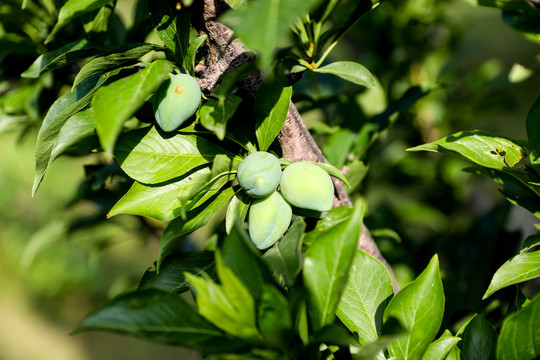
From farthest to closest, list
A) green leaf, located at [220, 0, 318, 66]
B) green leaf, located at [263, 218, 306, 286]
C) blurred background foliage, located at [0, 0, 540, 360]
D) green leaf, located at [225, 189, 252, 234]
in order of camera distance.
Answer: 1. blurred background foliage, located at [0, 0, 540, 360]
2. green leaf, located at [225, 189, 252, 234]
3. green leaf, located at [263, 218, 306, 286]
4. green leaf, located at [220, 0, 318, 66]

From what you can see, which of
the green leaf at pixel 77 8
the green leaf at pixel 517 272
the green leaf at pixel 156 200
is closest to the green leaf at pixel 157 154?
the green leaf at pixel 156 200

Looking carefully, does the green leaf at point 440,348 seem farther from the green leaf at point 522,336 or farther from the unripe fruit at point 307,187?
the unripe fruit at point 307,187

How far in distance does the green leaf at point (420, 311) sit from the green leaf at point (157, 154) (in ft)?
0.93

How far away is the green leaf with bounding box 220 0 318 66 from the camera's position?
29 cm

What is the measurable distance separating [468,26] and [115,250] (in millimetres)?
2741

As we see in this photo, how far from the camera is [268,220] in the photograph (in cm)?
48

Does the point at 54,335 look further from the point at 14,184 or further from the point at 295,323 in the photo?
the point at 295,323

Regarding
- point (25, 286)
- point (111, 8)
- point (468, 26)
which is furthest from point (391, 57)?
point (25, 286)

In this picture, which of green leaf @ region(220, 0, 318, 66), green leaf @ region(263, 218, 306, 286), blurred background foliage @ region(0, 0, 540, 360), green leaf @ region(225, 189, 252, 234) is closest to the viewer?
green leaf @ region(220, 0, 318, 66)

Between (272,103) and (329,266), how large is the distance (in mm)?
202

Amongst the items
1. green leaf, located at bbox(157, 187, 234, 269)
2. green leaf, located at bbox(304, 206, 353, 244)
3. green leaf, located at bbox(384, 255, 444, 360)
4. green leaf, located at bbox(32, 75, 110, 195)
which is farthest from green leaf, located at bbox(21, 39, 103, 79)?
green leaf, located at bbox(384, 255, 444, 360)

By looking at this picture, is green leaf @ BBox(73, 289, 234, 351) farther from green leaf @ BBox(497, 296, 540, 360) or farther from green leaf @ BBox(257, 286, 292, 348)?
green leaf @ BBox(497, 296, 540, 360)

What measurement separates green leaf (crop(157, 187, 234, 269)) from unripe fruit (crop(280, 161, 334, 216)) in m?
0.08

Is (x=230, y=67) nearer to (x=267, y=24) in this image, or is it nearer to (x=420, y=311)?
(x=267, y=24)
